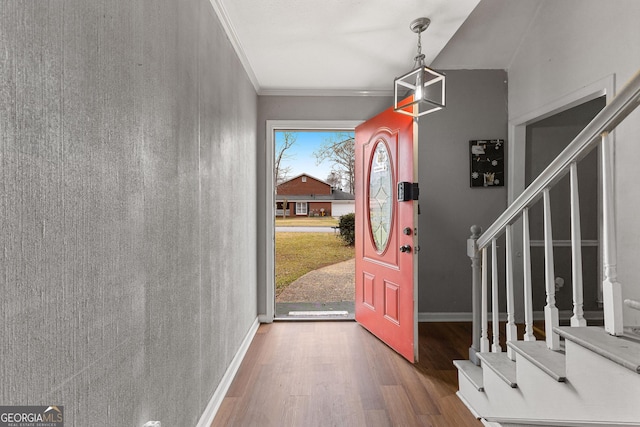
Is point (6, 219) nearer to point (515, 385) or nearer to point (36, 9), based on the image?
point (36, 9)

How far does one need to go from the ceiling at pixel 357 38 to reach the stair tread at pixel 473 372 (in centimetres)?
232

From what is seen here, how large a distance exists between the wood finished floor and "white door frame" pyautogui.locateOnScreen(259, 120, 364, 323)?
42cm

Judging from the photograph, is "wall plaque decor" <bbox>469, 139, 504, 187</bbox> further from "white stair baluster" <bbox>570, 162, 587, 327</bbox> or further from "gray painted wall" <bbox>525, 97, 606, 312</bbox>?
"white stair baluster" <bbox>570, 162, 587, 327</bbox>

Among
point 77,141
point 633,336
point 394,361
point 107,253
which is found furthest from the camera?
point 394,361

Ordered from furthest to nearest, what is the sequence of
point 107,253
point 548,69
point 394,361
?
point 548,69
point 394,361
point 107,253

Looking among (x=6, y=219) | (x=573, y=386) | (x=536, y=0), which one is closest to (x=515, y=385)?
(x=573, y=386)

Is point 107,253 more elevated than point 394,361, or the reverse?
point 107,253

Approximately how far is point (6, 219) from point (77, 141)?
0.27 meters

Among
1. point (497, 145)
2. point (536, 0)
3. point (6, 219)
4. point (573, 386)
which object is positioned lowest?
point (573, 386)

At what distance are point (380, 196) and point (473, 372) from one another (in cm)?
164

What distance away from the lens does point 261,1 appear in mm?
1989

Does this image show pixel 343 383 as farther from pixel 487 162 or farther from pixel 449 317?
pixel 487 162

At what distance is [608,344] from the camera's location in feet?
3.95

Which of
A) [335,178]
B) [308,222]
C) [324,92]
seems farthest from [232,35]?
[308,222]
